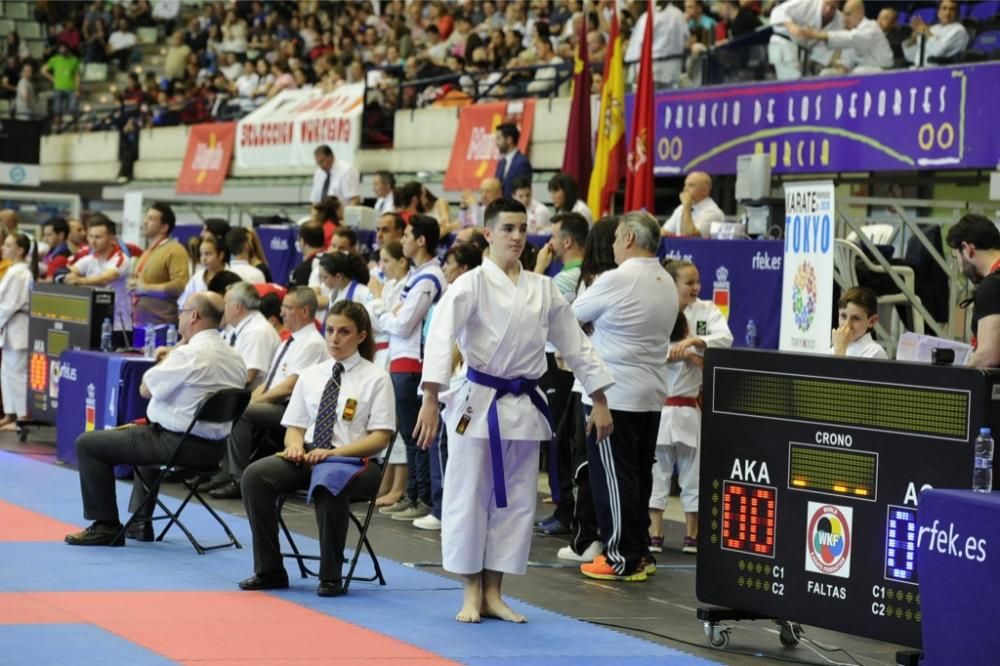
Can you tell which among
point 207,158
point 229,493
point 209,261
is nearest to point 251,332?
point 229,493

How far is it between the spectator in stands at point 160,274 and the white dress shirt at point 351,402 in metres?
5.39

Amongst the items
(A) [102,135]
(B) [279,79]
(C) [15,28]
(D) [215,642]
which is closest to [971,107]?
(D) [215,642]

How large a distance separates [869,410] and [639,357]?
7.42 ft

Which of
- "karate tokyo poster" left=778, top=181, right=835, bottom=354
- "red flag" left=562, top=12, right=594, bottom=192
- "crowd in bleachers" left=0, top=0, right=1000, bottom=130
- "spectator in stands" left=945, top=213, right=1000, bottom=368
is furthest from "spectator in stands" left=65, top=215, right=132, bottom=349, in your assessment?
"spectator in stands" left=945, top=213, right=1000, bottom=368

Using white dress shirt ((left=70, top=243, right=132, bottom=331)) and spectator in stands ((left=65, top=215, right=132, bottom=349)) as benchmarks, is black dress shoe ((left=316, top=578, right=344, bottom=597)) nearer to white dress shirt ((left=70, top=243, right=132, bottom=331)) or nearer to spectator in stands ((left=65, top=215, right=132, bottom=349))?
spectator in stands ((left=65, top=215, right=132, bottom=349))

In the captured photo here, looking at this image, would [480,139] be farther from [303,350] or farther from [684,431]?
[684,431]

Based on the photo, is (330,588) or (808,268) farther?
(808,268)

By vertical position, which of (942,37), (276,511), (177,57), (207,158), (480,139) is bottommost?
(276,511)

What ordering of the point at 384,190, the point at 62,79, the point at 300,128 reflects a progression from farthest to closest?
the point at 62,79 < the point at 300,128 < the point at 384,190

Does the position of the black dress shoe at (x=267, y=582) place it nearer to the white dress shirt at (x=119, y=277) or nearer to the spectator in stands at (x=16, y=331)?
the white dress shirt at (x=119, y=277)

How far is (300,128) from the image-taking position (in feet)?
78.8

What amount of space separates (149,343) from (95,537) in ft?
11.5

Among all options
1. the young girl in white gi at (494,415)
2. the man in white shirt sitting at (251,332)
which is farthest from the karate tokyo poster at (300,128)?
the young girl in white gi at (494,415)

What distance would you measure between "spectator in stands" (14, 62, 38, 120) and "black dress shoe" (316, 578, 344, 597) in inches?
1051
